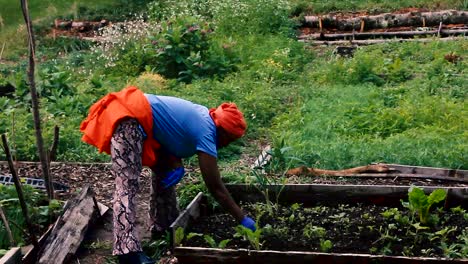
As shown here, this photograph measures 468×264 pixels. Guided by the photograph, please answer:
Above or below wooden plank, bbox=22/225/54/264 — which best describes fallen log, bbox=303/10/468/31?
below

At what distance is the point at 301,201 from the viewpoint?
21.6 feet

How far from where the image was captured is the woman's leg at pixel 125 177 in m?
5.43

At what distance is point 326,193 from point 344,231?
0.67m

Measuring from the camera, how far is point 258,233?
5.42 metres

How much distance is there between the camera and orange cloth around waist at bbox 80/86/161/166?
5461 millimetres

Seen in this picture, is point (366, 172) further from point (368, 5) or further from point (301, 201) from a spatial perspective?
point (368, 5)

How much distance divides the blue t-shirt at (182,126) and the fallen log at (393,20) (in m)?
11.2

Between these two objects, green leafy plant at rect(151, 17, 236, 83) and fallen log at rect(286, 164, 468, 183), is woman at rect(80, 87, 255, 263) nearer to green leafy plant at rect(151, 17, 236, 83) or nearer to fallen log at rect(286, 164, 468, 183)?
fallen log at rect(286, 164, 468, 183)

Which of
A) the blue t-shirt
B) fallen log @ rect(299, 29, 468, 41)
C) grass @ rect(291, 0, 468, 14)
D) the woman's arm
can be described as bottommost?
grass @ rect(291, 0, 468, 14)

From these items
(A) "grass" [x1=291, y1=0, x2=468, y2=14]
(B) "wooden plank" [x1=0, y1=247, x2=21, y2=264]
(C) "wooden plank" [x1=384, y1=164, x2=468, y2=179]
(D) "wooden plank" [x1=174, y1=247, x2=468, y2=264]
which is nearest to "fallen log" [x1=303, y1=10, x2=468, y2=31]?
(A) "grass" [x1=291, y1=0, x2=468, y2=14]

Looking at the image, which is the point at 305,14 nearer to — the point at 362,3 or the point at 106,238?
the point at 362,3

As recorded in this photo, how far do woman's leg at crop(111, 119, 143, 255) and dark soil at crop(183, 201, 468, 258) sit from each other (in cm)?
50

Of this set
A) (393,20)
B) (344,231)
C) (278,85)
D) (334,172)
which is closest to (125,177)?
(344,231)

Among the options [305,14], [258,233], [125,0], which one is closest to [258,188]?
[258,233]
